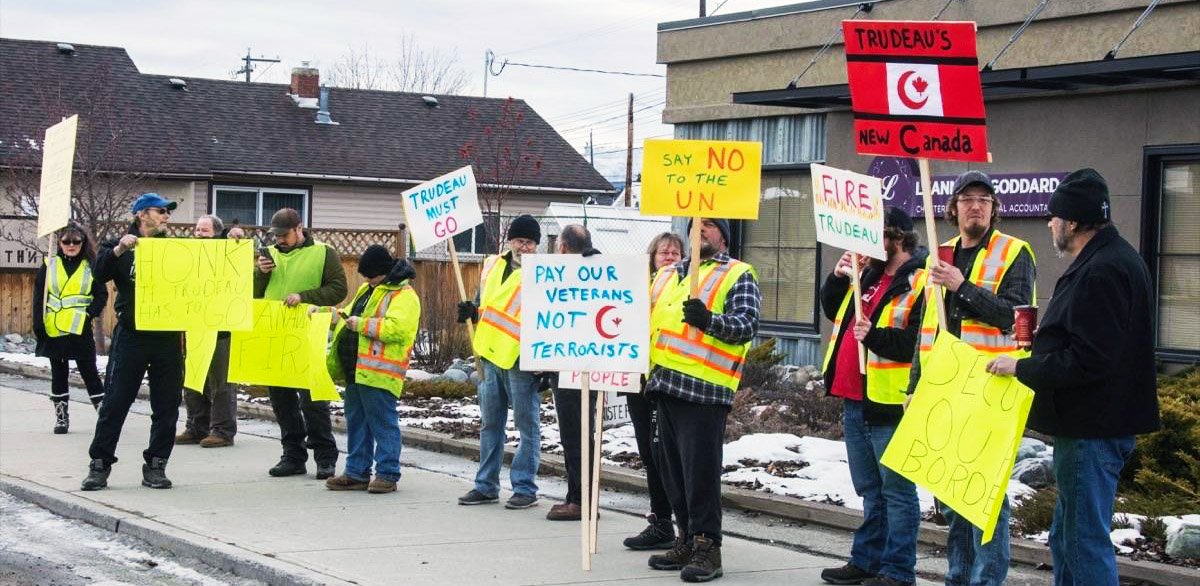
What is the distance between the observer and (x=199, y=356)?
1115 cm

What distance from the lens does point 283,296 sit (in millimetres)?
11664

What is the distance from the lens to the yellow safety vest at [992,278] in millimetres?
6629

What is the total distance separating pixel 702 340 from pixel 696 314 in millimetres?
390

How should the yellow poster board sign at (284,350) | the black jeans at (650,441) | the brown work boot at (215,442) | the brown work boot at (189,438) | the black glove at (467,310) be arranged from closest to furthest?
the black jeans at (650,441), the black glove at (467,310), the yellow poster board sign at (284,350), the brown work boot at (215,442), the brown work boot at (189,438)

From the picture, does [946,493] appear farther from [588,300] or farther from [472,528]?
[472,528]

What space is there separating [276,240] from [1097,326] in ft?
24.0

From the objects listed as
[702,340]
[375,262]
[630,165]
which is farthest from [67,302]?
[630,165]

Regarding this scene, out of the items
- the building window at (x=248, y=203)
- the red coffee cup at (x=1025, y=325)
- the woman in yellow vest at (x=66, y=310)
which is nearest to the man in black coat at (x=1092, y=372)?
the red coffee cup at (x=1025, y=325)

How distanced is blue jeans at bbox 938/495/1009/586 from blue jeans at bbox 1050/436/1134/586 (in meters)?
0.59

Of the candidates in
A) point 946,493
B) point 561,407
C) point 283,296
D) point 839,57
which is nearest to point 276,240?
point 283,296

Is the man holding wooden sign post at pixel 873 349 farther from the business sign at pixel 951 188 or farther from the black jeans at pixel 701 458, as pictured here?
the business sign at pixel 951 188

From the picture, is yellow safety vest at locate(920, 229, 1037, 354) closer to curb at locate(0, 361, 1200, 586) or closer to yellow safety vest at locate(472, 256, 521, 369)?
curb at locate(0, 361, 1200, 586)

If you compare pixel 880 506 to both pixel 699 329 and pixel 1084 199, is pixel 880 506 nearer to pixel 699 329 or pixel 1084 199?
pixel 699 329

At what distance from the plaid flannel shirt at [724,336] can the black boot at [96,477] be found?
469cm
